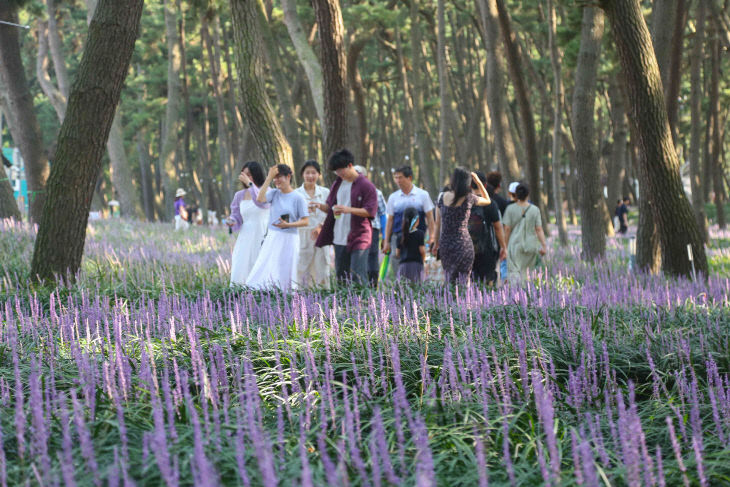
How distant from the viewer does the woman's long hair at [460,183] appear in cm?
953

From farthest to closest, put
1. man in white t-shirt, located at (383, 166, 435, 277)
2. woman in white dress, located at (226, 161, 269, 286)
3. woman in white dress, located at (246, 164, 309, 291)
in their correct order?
1. woman in white dress, located at (226, 161, 269, 286)
2. man in white t-shirt, located at (383, 166, 435, 277)
3. woman in white dress, located at (246, 164, 309, 291)

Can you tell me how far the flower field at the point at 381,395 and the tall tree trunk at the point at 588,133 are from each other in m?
6.37

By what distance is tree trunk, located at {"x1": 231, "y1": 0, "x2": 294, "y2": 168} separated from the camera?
13.6 m

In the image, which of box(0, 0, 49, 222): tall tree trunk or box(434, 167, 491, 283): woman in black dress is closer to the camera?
box(434, 167, 491, 283): woman in black dress

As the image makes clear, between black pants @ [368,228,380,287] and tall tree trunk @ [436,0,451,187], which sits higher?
tall tree trunk @ [436,0,451,187]

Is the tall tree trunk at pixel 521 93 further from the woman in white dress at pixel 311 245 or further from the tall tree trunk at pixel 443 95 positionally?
the woman in white dress at pixel 311 245

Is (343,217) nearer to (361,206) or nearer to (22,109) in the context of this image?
(361,206)

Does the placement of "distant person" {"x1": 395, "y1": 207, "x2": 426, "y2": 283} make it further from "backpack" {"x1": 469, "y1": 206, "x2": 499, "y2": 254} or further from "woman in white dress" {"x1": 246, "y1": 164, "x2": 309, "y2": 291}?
"woman in white dress" {"x1": 246, "y1": 164, "x2": 309, "y2": 291}

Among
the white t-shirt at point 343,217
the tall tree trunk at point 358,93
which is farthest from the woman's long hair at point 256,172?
the tall tree trunk at point 358,93

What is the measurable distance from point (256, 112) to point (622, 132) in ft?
35.9

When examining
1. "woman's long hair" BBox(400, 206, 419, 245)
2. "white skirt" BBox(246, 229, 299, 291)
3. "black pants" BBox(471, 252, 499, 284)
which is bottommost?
"black pants" BBox(471, 252, 499, 284)

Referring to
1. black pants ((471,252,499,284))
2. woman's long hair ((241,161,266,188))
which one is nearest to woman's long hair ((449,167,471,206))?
black pants ((471,252,499,284))

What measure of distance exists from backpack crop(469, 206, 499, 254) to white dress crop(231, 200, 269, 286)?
2.67 m

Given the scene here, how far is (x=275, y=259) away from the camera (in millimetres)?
10367
